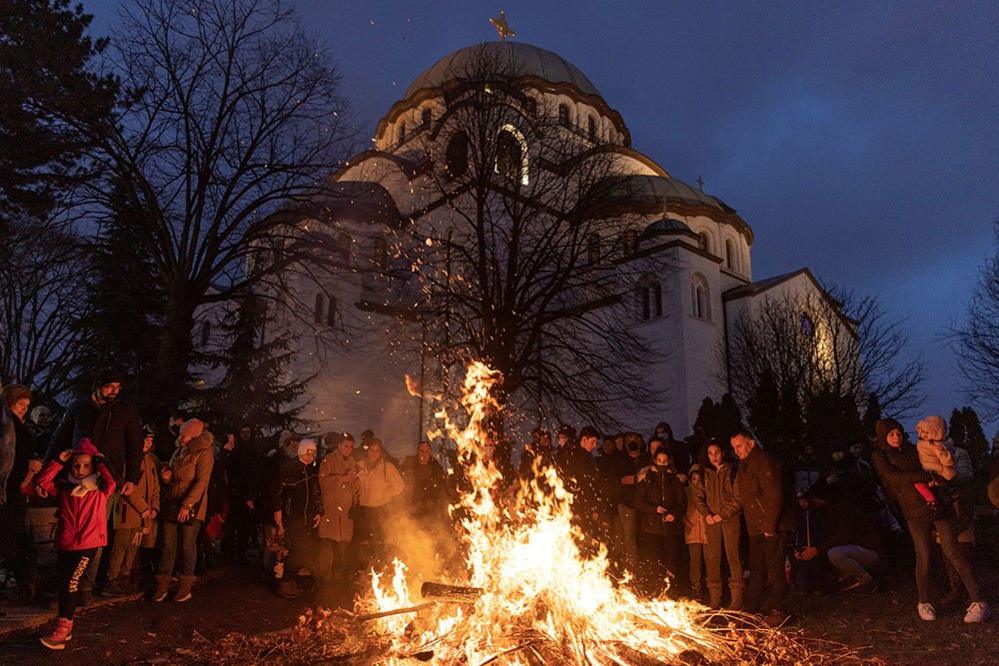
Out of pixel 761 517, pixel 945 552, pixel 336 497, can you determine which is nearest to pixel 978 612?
pixel 945 552

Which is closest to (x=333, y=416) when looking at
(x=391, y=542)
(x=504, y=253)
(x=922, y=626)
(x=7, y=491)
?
(x=504, y=253)

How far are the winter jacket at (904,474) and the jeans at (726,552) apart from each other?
5.35 ft

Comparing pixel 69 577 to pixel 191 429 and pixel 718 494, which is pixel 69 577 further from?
pixel 718 494

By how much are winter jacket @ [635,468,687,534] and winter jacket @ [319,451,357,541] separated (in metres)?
3.69

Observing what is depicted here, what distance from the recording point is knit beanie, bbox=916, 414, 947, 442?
7.34 m

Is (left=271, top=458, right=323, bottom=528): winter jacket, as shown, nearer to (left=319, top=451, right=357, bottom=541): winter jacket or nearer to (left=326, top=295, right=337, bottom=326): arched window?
(left=319, top=451, right=357, bottom=541): winter jacket

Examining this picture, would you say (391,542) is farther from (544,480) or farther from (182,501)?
(182,501)

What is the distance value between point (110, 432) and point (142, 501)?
118 cm

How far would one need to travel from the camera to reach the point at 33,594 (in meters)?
7.54

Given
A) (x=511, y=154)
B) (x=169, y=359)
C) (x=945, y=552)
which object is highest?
(x=511, y=154)

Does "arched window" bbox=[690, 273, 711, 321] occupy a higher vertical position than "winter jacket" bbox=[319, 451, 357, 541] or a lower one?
higher

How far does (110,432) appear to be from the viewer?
6.86 m

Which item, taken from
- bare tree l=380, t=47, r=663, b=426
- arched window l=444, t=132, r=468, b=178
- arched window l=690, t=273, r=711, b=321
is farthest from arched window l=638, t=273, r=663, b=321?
arched window l=444, t=132, r=468, b=178

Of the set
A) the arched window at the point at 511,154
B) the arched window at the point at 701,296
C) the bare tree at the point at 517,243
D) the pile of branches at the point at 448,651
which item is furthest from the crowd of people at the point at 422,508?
the arched window at the point at 701,296
